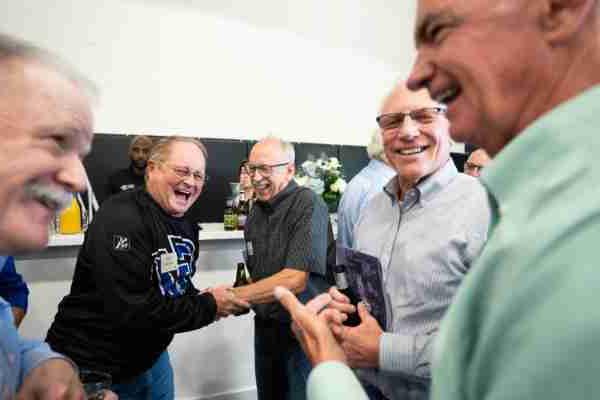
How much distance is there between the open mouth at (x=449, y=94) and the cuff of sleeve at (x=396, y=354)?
70 centimetres

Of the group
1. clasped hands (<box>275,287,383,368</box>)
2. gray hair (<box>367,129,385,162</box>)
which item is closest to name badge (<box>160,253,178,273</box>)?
clasped hands (<box>275,287,383,368</box>)

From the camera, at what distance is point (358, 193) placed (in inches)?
94.9

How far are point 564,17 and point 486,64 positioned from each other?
0.30 ft

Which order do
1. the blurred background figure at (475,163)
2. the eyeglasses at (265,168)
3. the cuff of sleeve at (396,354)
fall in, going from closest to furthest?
the cuff of sleeve at (396,354) → the eyeglasses at (265,168) → the blurred background figure at (475,163)

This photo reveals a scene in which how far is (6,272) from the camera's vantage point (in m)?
1.66

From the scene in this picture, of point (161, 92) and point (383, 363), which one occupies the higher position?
point (161, 92)

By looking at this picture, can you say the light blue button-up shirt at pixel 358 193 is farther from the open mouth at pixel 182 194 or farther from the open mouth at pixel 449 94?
the open mouth at pixel 449 94

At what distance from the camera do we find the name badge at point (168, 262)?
1.76 meters

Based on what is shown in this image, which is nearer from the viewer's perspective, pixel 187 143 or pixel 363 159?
pixel 187 143

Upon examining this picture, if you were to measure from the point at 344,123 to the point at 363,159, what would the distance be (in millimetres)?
409

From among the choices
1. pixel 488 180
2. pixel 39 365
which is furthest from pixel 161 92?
pixel 488 180

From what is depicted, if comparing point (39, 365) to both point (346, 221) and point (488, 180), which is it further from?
point (346, 221)

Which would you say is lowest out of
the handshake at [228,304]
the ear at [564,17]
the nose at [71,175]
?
the handshake at [228,304]

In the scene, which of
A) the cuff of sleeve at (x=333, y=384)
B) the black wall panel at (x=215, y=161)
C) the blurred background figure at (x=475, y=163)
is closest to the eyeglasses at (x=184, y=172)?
the black wall panel at (x=215, y=161)
